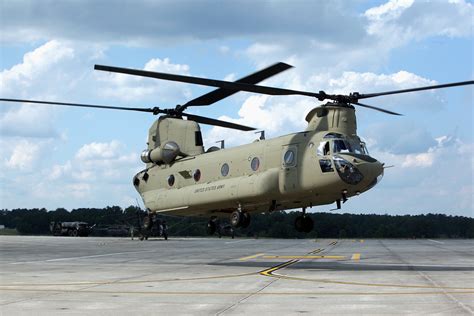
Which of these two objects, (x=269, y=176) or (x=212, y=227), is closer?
(x=269, y=176)

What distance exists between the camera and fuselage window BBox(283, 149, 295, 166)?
86.0ft

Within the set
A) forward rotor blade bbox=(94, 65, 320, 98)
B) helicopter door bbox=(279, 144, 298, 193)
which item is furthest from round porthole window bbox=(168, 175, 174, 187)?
forward rotor blade bbox=(94, 65, 320, 98)

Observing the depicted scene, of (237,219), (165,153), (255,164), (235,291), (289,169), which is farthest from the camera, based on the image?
(165,153)

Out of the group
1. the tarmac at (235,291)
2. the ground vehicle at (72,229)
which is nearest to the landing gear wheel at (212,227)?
the tarmac at (235,291)

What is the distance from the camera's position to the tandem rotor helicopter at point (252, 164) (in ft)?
80.8

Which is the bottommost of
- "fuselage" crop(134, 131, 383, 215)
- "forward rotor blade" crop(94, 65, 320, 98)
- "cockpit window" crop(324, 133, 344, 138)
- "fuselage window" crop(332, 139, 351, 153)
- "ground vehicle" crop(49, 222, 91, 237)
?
"ground vehicle" crop(49, 222, 91, 237)

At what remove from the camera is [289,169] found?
26203 mm

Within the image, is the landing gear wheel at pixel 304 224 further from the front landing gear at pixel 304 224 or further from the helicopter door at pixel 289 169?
the helicopter door at pixel 289 169

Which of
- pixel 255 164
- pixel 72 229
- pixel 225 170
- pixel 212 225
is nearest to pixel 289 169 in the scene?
pixel 255 164

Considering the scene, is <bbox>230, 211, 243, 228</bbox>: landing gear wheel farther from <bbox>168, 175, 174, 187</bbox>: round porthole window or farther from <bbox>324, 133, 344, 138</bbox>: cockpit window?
<bbox>324, 133, 344, 138</bbox>: cockpit window

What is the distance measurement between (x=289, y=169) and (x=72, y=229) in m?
67.4

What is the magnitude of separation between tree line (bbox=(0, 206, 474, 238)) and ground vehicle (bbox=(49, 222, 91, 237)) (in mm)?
17262

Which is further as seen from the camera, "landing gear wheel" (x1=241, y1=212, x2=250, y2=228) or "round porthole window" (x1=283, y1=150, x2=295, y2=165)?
"landing gear wheel" (x1=241, y1=212, x2=250, y2=228)

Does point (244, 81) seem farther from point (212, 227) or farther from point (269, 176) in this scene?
point (212, 227)
